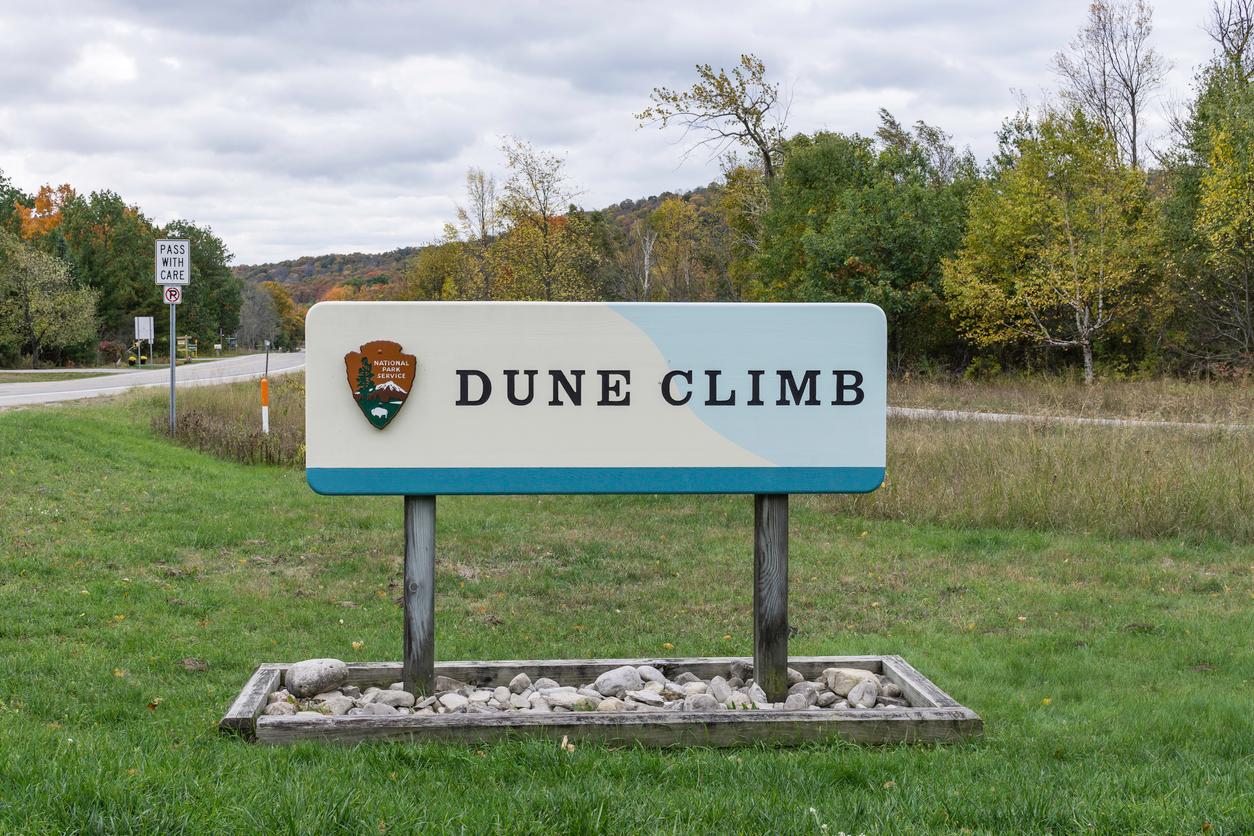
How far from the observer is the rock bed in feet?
15.3

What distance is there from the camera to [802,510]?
36.0ft

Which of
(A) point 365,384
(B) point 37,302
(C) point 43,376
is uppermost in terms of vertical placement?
(B) point 37,302

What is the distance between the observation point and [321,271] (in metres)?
151

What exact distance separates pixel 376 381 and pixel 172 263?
1406 cm

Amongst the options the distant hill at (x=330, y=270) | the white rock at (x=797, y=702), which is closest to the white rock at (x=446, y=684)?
the white rock at (x=797, y=702)

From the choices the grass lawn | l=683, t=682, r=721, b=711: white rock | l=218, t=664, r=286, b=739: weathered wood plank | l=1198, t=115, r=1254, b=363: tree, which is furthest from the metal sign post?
l=1198, t=115, r=1254, b=363: tree

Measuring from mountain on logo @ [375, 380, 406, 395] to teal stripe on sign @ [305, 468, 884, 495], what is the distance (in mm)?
367

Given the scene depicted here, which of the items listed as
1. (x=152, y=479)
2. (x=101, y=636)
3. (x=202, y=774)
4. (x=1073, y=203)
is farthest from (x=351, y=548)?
(x=1073, y=203)

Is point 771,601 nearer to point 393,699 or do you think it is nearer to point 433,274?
point 393,699

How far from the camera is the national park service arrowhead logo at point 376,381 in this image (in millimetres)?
4801

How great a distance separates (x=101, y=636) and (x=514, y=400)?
3220 mm

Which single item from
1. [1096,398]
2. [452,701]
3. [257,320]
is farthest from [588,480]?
[257,320]

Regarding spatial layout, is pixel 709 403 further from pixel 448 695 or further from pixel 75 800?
pixel 75 800

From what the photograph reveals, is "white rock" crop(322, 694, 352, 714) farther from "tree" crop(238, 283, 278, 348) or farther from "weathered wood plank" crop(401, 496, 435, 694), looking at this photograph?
"tree" crop(238, 283, 278, 348)
